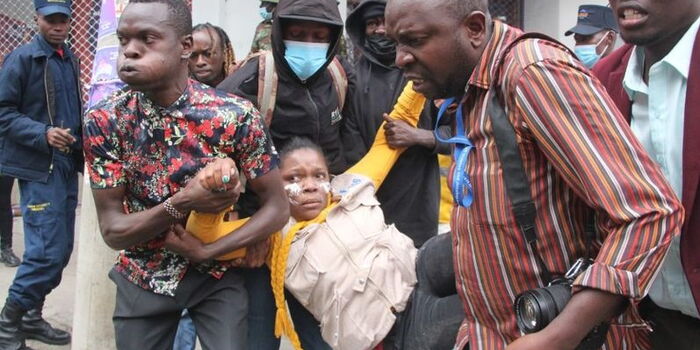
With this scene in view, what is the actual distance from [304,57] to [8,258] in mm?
4029

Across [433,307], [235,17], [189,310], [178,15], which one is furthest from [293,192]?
[235,17]

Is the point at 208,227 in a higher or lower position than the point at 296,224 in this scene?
higher

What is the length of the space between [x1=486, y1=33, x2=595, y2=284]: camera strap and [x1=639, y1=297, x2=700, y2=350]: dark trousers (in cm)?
39

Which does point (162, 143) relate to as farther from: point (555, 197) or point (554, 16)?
point (554, 16)

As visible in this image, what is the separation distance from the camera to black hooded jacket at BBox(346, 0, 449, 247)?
3477 millimetres

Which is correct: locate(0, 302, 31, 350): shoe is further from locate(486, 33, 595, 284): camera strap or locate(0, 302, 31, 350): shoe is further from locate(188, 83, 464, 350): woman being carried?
locate(486, 33, 595, 284): camera strap

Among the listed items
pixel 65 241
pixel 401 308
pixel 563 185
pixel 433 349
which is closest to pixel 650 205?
pixel 563 185

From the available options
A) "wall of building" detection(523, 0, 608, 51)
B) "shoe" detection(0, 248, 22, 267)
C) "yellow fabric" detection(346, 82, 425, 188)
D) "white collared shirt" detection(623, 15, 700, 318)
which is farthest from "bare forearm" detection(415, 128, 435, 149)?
"wall of building" detection(523, 0, 608, 51)

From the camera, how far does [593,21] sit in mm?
5574

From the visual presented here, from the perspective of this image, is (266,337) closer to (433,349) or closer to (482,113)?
(433,349)

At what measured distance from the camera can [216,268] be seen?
259 centimetres

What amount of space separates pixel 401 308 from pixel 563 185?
130 cm

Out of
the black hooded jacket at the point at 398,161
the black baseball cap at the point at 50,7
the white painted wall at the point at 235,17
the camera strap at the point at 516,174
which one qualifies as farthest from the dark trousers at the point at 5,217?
the camera strap at the point at 516,174

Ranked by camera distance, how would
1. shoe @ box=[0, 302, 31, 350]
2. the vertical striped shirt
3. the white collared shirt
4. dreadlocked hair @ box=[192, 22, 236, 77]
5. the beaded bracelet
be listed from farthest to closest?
1. dreadlocked hair @ box=[192, 22, 236, 77]
2. shoe @ box=[0, 302, 31, 350]
3. the beaded bracelet
4. the white collared shirt
5. the vertical striped shirt
